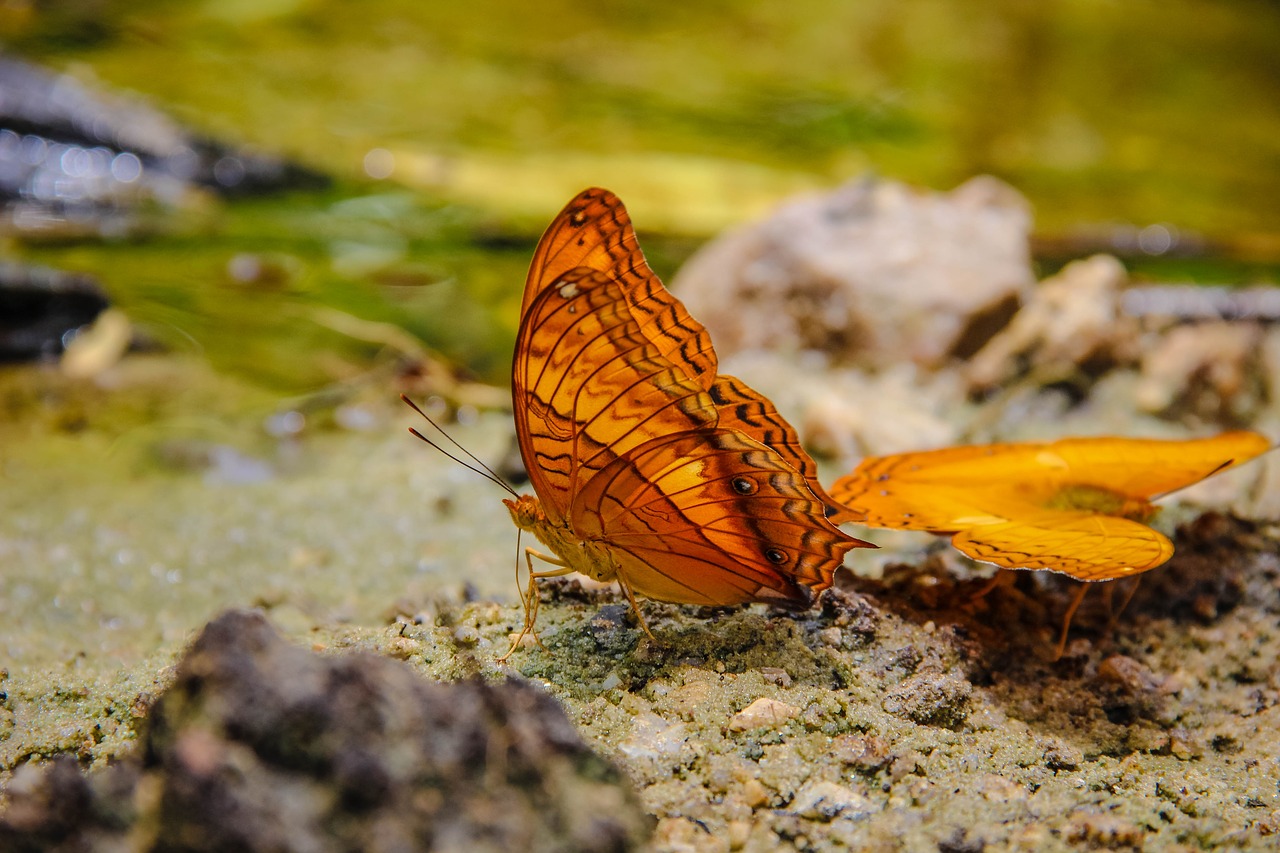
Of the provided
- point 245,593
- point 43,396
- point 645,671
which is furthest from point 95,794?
point 43,396

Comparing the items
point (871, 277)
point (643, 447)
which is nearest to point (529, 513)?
point (643, 447)

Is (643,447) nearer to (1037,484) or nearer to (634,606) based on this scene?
(634,606)

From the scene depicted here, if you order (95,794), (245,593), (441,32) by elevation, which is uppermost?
(441,32)

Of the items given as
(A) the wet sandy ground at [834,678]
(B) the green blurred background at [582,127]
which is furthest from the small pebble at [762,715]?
(B) the green blurred background at [582,127]

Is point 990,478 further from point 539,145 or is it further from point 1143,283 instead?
point 539,145

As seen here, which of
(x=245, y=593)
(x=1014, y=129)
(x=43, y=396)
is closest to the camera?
(x=245, y=593)

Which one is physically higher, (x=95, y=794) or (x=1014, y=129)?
(x=1014, y=129)

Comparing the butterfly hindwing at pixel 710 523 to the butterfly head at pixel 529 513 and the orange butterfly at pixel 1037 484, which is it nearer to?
the butterfly head at pixel 529 513
